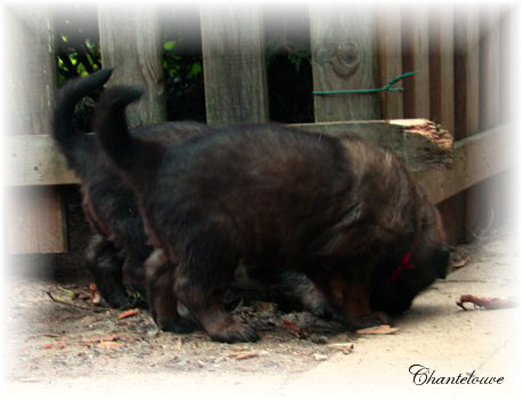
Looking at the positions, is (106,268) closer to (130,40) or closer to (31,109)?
(31,109)

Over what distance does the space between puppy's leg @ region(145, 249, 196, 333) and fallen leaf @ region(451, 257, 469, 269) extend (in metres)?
2.32

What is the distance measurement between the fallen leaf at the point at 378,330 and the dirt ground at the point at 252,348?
0.04m

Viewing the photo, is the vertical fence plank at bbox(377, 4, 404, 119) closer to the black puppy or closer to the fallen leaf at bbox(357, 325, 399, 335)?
the black puppy

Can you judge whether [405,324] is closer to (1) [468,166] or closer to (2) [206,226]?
(2) [206,226]

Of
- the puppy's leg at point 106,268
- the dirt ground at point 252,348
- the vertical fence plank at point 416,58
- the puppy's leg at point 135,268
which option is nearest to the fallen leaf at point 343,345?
the dirt ground at point 252,348

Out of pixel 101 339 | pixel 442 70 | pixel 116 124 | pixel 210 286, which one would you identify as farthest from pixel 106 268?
pixel 442 70

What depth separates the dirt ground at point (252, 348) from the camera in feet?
12.3

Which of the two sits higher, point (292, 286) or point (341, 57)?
point (341, 57)

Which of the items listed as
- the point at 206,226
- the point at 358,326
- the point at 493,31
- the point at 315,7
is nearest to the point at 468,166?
the point at 493,31

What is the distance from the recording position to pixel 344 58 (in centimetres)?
541

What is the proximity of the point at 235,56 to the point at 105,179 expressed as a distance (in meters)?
1.10

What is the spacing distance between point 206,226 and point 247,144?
495mm

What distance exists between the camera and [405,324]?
4.82 m

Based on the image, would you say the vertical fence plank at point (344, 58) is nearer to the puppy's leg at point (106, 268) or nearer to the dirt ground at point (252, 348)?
the dirt ground at point (252, 348)
